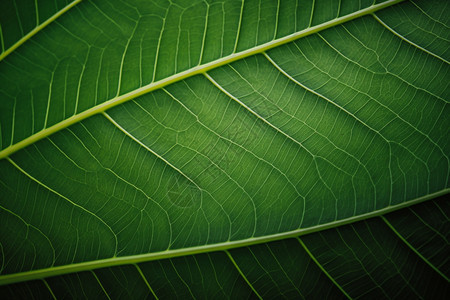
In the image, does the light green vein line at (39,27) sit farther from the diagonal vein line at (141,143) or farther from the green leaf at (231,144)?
the diagonal vein line at (141,143)

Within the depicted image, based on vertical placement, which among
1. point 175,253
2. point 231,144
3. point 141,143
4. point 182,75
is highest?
point 182,75

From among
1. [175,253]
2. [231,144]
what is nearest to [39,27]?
[231,144]

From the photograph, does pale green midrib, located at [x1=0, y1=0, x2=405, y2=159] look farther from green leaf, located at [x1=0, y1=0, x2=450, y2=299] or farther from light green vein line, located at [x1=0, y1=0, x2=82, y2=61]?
light green vein line, located at [x1=0, y1=0, x2=82, y2=61]

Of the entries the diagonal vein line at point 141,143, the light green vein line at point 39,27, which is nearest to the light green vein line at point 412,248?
the diagonal vein line at point 141,143

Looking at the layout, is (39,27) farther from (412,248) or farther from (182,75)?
(412,248)

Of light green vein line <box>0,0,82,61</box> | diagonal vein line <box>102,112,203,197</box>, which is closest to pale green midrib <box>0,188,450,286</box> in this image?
diagonal vein line <box>102,112,203,197</box>

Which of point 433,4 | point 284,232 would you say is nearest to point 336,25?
point 433,4

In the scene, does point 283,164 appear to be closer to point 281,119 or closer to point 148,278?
point 281,119

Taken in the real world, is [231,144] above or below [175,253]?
above
